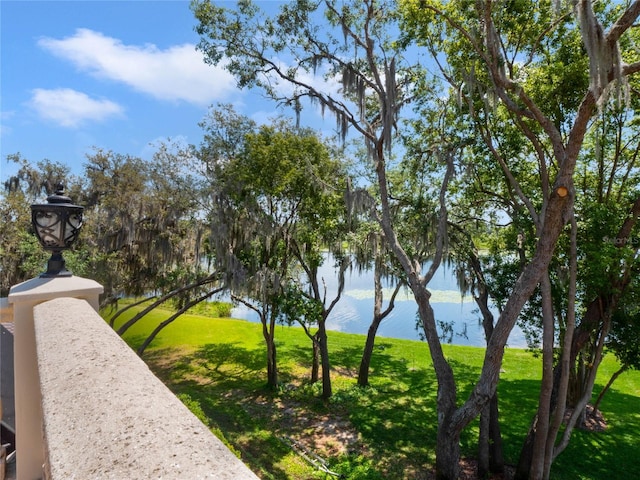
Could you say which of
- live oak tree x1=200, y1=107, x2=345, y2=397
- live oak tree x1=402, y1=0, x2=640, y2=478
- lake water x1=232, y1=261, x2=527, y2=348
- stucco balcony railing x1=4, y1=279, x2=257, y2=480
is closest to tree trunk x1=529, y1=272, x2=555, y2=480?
live oak tree x1=402, y1=0, x2=640, y2=478

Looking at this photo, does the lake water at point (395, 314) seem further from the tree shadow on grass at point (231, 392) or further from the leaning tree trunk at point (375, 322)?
the leaning tree trunk at point (375, 322)

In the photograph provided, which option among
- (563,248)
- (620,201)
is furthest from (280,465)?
(620,201)

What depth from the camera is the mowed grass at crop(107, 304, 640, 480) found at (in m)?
6.64

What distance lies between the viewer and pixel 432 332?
6410mm

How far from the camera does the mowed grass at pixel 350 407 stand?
21.8ft

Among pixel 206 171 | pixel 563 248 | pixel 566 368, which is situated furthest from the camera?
pixel 206 171

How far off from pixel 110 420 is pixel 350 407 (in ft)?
30.1

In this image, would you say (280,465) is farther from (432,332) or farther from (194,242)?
(194,242)

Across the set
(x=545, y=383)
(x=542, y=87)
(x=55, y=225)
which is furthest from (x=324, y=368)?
(x=55, y=225)

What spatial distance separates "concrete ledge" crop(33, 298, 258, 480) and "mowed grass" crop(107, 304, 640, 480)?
15.2 feet

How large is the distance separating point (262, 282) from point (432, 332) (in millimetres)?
3902

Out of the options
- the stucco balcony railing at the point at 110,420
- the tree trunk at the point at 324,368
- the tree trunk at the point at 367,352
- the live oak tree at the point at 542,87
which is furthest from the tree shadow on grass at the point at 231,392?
the stucco balcony railing at the point at 110,420

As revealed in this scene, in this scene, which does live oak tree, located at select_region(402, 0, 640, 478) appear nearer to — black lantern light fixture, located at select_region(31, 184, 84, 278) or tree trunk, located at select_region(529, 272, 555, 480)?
tree trunk, located at select_region(529, 272, 555, 480)

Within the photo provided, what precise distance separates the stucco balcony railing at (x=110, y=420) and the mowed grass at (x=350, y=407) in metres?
4.53
